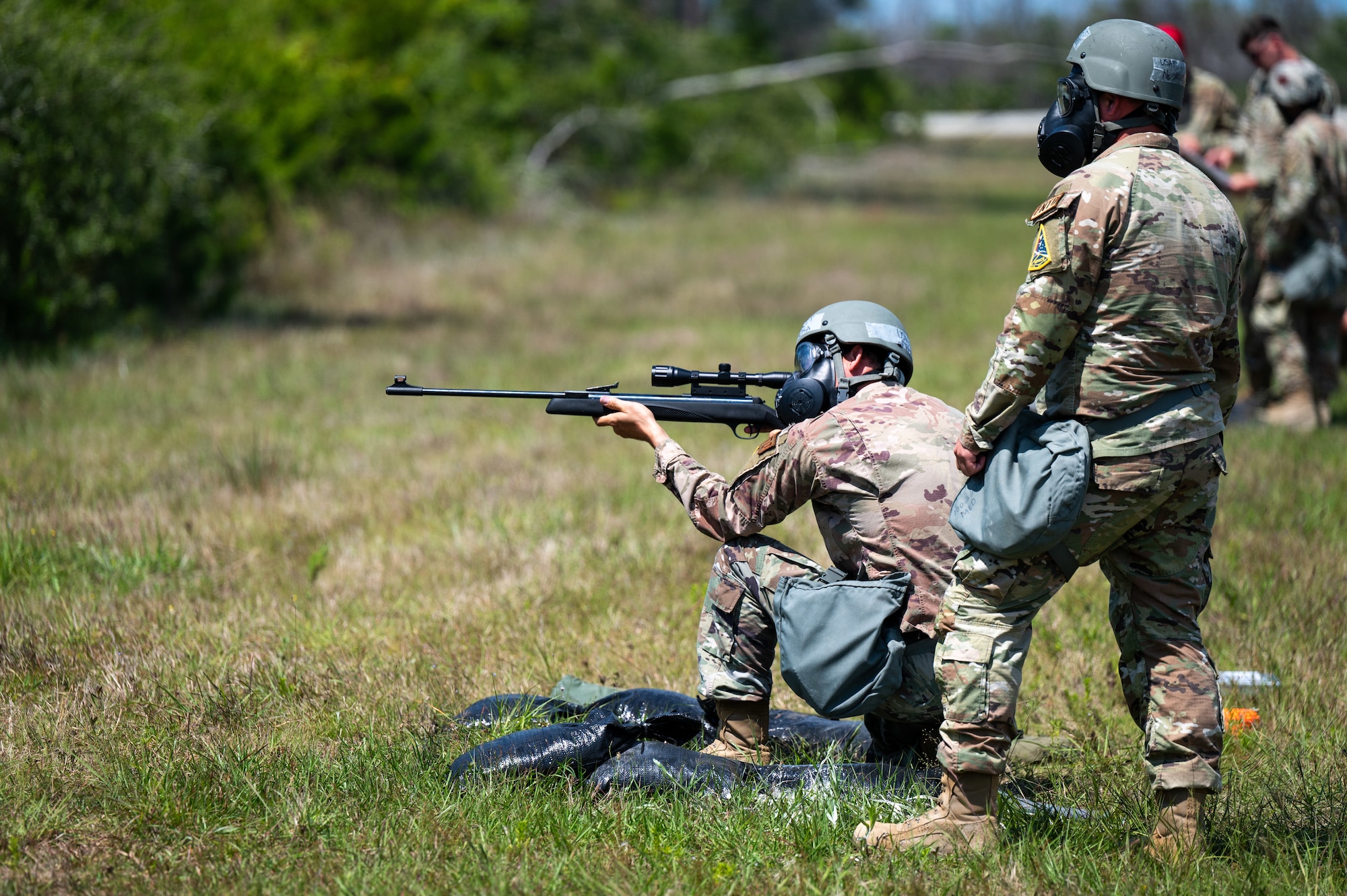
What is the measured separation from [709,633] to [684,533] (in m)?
2.64

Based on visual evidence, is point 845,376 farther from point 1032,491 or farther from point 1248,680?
point 1248,680

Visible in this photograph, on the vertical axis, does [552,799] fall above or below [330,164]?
below

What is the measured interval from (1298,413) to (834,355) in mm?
6122

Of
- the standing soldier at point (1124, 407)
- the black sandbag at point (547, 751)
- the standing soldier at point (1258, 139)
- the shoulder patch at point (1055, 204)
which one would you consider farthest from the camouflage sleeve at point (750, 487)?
the standing soldier at point (1258, 139)

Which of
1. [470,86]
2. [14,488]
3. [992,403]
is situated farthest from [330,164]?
[992,403]

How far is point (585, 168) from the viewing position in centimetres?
2659

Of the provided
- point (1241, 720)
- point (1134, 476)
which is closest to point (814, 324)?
point (1134, 476)

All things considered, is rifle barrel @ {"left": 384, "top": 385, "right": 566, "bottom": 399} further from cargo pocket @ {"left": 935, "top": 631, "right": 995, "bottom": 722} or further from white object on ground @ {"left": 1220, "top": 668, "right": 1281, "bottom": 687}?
white object on ground @ {"left": 1220, "top": 668, "right": 1281, "bottom": 687}

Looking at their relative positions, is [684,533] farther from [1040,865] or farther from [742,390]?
[1040,865]

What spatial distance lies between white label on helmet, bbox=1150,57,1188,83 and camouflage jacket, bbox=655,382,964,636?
1.13 m

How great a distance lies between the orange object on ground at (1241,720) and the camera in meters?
4.44

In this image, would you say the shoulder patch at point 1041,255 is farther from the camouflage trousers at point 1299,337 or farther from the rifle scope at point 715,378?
the camouflage trousers at point 1299,337

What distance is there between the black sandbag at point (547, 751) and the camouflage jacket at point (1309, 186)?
660 centimetres

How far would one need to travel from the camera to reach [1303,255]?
8.45 m
